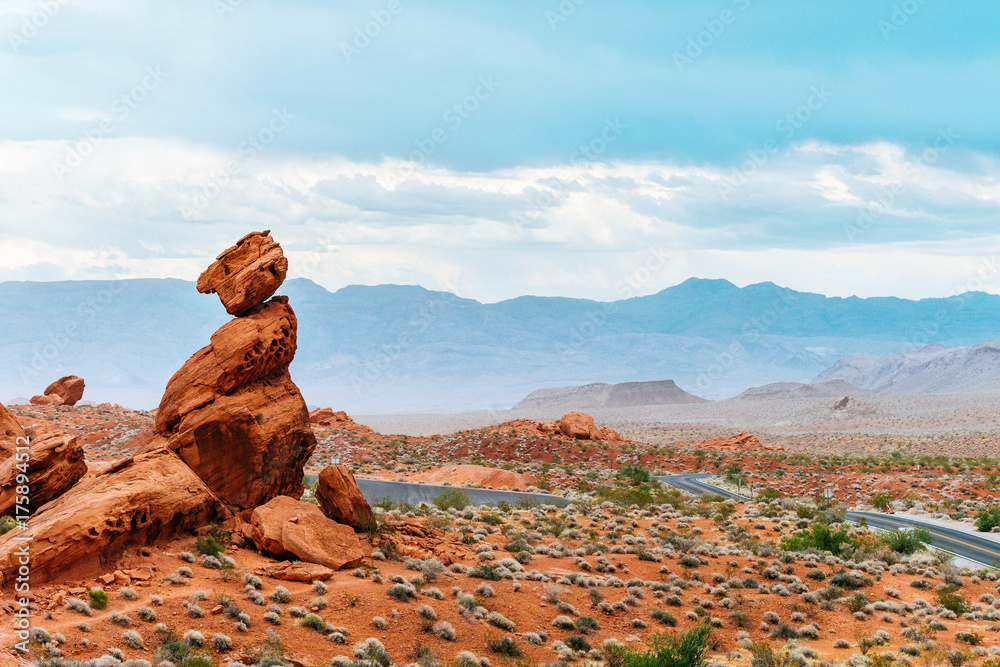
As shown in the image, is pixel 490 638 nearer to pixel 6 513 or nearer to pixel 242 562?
pixel 242 562

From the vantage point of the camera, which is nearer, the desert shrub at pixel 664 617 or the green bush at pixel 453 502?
the desert shrub at pixel 664 617

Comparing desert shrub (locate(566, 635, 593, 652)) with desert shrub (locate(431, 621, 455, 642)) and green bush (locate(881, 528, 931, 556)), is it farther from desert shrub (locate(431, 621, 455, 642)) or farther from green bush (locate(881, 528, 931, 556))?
green bush (locate(881, 528, 931, 556))

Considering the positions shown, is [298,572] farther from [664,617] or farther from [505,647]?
[664,617]

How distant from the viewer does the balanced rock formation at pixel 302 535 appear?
18531 millimetres

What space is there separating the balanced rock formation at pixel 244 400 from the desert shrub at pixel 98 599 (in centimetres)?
503

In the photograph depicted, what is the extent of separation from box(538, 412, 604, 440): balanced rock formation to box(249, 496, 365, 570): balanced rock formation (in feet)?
166

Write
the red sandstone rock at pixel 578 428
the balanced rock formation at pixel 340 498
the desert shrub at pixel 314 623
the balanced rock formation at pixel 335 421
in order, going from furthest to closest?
the balanced rock formation at pixel 335 421, the red sandstone rock at pixel 578 428, the balanced rock formation at pixel 340 498, the desert shrub at pixel 314 623

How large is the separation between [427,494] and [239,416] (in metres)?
22.1

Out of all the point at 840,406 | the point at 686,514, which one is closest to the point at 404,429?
the point at 840,406

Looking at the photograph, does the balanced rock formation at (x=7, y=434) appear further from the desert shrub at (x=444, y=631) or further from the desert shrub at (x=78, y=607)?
the desert shrub at (x=444, y=631)

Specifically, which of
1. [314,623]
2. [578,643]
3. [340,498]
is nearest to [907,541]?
[578,643]

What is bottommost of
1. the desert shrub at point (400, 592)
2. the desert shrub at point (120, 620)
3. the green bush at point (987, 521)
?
the green bush at point (987, 521)

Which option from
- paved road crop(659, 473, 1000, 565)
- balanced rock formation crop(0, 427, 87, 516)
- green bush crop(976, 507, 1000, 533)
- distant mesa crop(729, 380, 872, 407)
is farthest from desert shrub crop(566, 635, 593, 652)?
distant mesa crop(729, 380, 872, 407)

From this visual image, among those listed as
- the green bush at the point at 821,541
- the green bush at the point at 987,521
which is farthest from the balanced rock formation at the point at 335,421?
the green bush at the point at 821,541
